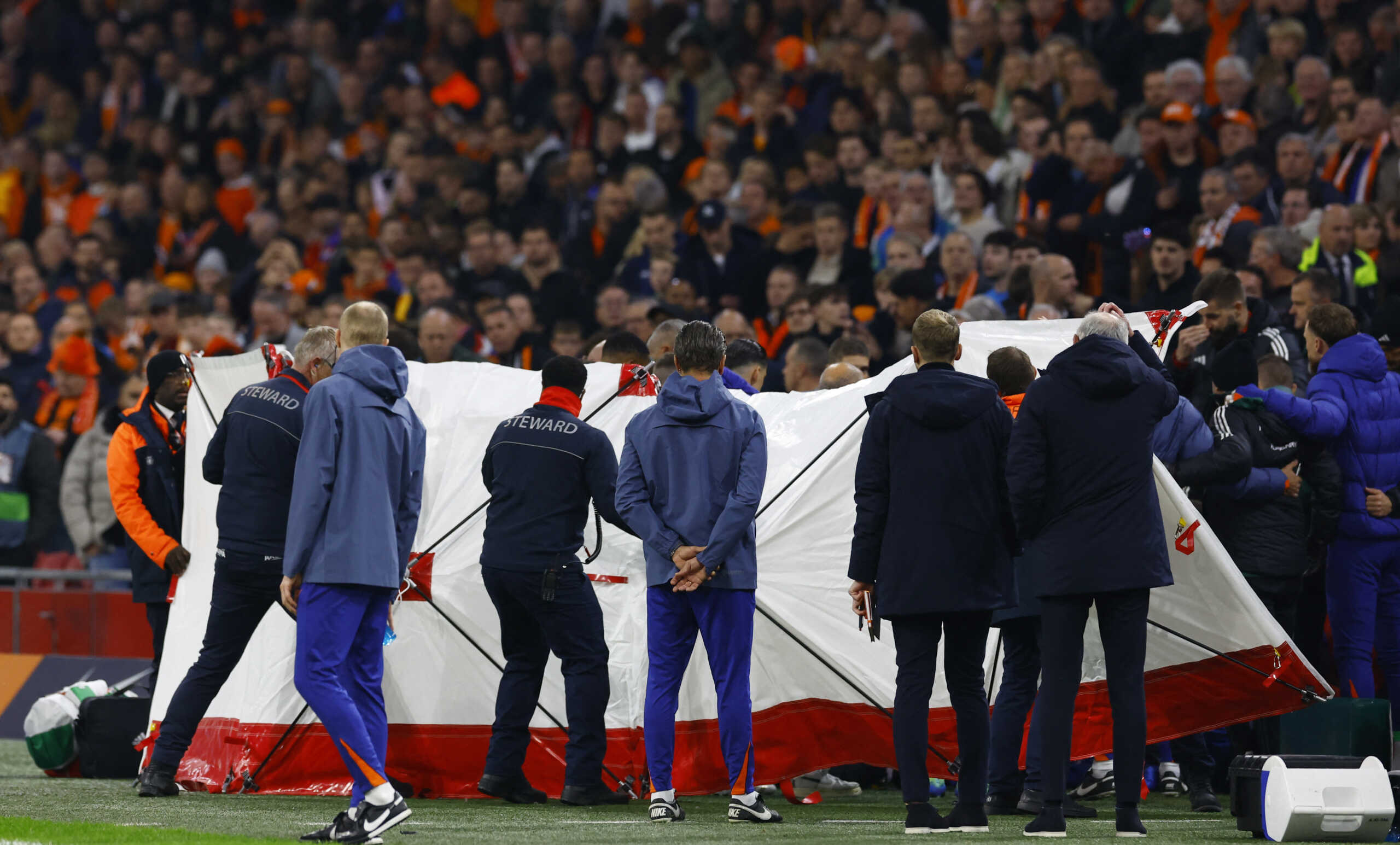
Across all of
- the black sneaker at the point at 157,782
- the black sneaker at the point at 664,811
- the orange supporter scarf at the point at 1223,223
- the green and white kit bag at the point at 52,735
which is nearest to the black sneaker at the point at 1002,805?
the black sneaker at the point at 664,811

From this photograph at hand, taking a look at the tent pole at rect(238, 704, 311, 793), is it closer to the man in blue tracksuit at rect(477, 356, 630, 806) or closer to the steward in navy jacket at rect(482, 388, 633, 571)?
the man in blue tracksuit at rect(477, 356, 630, 806)

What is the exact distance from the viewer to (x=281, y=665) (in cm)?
930

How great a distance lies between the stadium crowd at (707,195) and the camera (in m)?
11.1

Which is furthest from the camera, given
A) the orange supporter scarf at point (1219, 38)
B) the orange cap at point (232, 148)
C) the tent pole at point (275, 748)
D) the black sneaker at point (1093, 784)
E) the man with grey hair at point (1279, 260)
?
the orange cap at point (232, 148)

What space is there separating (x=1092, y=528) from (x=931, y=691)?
0.92 m

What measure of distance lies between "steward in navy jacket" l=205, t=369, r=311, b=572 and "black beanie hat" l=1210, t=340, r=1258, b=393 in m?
4.63

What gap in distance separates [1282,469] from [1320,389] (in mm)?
438

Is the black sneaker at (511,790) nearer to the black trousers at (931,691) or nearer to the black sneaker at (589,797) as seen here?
the black sneaker at (589,797)

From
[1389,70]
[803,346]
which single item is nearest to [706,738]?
[803,346]

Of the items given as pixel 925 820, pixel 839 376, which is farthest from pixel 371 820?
pixel 839 376

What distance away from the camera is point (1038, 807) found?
7836 millimetres

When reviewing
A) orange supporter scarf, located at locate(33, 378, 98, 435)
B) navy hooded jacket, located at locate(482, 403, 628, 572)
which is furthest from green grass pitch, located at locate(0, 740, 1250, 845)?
orange supporter scarf, located at locate(33, 378, 98, 435)

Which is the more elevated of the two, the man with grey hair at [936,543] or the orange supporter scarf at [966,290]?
the orange supporter scarf at [966,290]

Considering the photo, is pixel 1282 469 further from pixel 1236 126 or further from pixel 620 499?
pixel 1236 126
